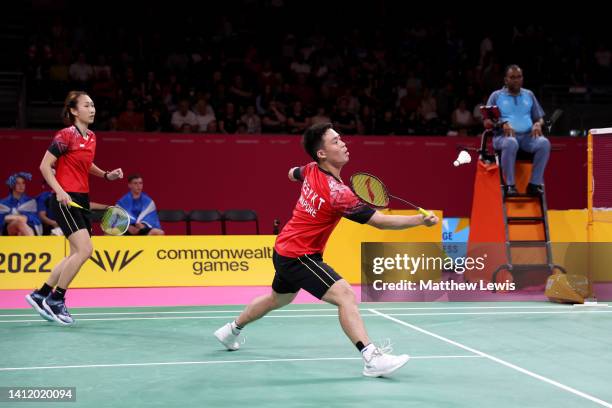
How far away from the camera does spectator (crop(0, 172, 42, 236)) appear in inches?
440

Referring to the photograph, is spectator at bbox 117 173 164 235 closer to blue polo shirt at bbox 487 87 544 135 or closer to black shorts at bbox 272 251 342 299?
blue polo shirt at bbox 487 87 544 135

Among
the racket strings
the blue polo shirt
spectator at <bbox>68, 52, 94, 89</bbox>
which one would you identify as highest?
spectator at <bbox>68, 52, 94, 89</bbox>

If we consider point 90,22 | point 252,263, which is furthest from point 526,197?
point 90,22

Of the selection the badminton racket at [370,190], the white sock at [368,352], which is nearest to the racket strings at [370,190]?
the badminton racket at [370,190]

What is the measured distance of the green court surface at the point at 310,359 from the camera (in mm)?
4461

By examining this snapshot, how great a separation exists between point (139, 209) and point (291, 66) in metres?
5.50

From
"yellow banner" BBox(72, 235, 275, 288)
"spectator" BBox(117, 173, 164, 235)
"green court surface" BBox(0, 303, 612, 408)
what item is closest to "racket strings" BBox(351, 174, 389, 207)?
"green court surface" BBox(0, 303, 612, 408)

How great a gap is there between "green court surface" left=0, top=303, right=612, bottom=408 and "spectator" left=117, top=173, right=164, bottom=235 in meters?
3.41

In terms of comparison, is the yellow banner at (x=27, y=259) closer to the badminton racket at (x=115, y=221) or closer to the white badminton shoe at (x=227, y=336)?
the badminton racket at (x=115, y=221)

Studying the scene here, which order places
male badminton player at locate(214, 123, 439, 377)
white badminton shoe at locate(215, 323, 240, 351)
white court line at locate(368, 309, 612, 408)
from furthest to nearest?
white badminton shoe at locate(215, 323, 240, 351) < male badminton player at locate(214, 123, 439, 377) < white court line at locate(368, 309, 612, 408)

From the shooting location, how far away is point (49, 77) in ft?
46.9

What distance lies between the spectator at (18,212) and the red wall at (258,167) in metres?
1.34

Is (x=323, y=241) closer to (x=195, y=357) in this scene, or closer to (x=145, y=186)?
(x=195, y=357)

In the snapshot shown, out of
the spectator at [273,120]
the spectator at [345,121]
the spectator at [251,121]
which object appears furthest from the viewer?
the spectator at [345,121]
